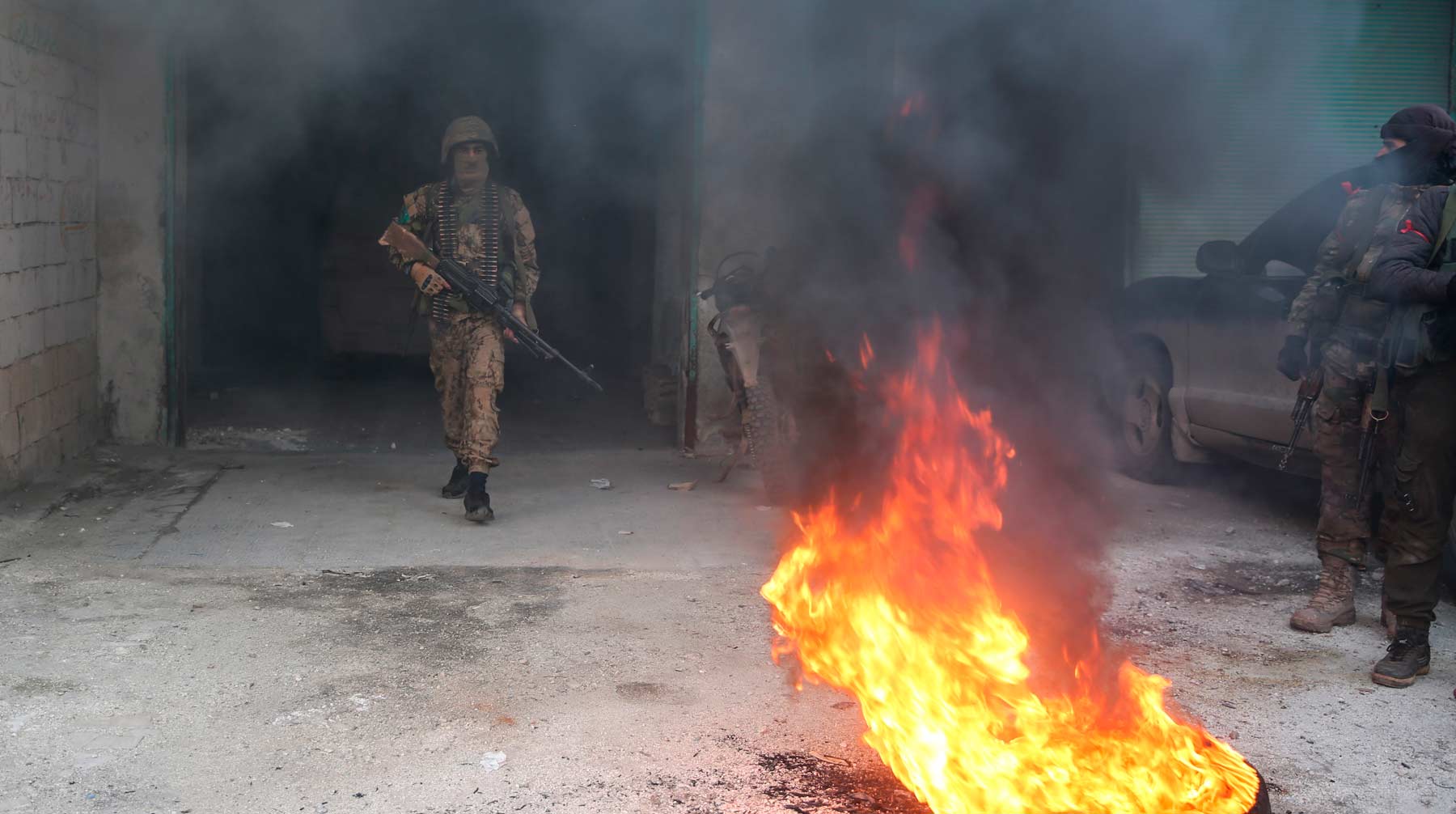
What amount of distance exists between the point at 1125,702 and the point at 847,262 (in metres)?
1.22

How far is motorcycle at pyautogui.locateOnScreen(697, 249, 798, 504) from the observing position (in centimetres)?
546

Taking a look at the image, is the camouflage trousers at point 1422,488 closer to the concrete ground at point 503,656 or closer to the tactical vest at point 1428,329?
the tactical vest at point 1428,329

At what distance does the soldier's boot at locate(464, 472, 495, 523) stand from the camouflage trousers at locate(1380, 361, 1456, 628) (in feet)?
10.7

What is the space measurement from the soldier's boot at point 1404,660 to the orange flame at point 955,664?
1043 mm

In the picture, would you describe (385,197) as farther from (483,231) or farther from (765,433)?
(765,433)

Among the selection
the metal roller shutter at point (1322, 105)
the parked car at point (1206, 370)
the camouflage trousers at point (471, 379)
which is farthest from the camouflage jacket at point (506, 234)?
the metal roller shutter at point (1322, 105)

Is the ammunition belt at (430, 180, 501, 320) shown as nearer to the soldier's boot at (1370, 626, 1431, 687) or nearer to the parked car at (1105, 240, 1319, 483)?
the parked car at (1105, 240, 1319, 483)

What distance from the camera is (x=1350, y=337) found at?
385 centimetres

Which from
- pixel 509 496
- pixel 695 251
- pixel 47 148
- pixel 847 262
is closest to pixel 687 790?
pixel 847 262

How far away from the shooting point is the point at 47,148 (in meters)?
5.69

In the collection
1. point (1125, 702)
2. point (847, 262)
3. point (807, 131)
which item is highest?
point (807, 131)

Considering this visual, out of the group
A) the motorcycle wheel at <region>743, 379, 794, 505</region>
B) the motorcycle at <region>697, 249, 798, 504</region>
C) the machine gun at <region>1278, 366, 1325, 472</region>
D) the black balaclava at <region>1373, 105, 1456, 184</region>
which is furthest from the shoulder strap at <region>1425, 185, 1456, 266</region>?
the motorcycle wheel at <region>743, 379, 794, 505</region>

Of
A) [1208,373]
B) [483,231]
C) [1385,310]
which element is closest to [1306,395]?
[1385,310]

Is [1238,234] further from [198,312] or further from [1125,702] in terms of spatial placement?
[198,312]
